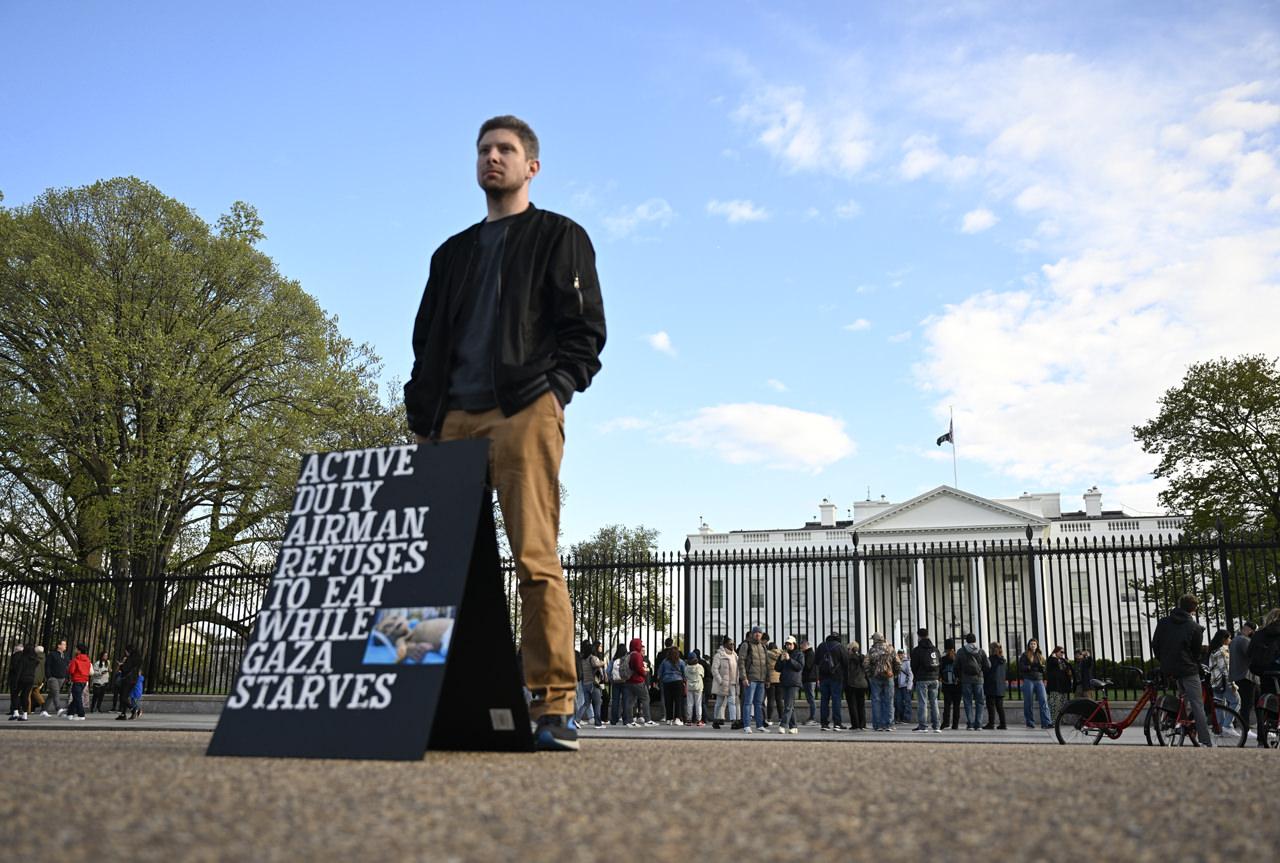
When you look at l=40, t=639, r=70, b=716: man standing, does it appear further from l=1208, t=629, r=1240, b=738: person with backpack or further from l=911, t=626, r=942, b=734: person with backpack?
l=1208, t=629, r=1240, b=738: person with backpack

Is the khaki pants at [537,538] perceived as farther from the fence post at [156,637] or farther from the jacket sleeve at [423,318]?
the fence post at [156,637]

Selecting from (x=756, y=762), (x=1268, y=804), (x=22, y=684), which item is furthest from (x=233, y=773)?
(x=22, y=684)

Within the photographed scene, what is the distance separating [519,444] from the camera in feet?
12.4

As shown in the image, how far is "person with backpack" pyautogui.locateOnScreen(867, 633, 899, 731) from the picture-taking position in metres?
16.7

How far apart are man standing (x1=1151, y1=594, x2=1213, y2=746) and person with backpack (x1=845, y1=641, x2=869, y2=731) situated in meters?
6.94

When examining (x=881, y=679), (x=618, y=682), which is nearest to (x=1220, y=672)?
(x=881, y=679)

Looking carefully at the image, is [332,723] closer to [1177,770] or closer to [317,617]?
[317,617]

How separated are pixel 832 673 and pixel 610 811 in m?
15.9

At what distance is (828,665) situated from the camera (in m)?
17.1

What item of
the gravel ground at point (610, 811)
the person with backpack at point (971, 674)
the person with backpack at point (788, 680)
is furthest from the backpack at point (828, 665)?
the gravel ground at point (610, 811)

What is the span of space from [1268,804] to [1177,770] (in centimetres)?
91

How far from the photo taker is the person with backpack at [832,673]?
56.2ft

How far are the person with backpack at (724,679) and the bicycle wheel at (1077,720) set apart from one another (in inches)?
259

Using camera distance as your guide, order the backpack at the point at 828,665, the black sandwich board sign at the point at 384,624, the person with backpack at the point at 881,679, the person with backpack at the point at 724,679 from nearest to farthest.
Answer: the black sandwich board sign at the point at 384,624 → the person with backpack at the point at 881,679 → the backpack at the point at 828,665 → the person with backpack at the point at 724,679
